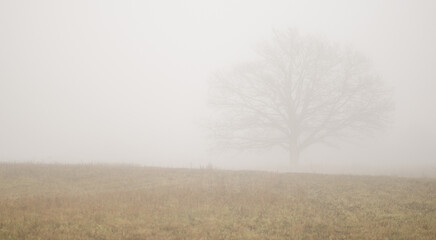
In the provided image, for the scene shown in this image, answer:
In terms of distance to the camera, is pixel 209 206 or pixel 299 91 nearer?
pixel 209 206

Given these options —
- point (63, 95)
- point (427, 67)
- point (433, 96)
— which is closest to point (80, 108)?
point (63, 95)

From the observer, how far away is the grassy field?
7.21 m

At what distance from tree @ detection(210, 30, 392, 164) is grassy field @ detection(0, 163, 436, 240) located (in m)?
12.3

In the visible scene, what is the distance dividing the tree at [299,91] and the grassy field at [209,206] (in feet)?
40.2

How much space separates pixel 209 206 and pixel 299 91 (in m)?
17.7

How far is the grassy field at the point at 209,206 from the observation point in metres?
7.21

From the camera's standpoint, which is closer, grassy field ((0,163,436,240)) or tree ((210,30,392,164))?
grassy field ((0,163,436,240))

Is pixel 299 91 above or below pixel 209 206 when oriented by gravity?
above

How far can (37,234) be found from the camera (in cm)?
680

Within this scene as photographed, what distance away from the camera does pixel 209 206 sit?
9.27 metres

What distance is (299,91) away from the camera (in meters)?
25.0

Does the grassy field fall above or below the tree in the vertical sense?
below

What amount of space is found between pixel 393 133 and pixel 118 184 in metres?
53.0

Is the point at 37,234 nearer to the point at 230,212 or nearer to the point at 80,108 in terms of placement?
the point at 230,212
